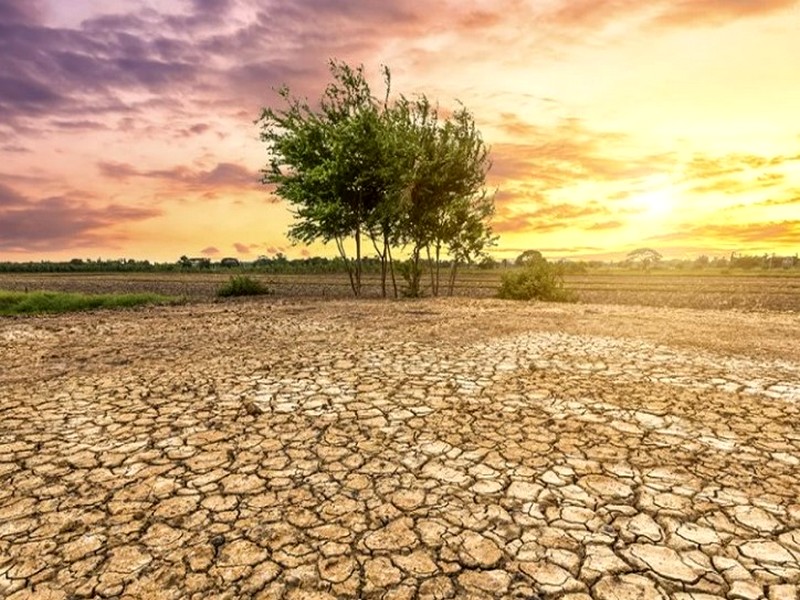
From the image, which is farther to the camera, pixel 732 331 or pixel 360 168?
pixel 360 168

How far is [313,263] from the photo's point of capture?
72.8 m

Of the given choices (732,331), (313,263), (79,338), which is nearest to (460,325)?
(732,331)

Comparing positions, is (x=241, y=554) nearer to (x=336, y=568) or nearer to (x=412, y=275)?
(x=336, y=568)

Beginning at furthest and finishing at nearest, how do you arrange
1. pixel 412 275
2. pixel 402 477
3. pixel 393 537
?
pixel 412 275 → pixel 402 477 → pixel 393 537

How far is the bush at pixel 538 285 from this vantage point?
2177cm

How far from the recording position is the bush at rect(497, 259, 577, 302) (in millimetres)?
21766

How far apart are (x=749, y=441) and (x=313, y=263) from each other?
231 ft

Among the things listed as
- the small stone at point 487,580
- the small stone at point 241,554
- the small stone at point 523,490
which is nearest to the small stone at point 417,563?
the small stone at point 487,580

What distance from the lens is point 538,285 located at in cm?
2191

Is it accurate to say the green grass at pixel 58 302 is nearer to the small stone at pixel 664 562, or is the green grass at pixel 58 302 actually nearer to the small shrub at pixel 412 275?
the small shrub at pixel 412 275

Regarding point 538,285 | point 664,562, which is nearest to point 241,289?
point 538,285

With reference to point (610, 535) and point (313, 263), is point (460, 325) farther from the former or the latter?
point (313, 263)

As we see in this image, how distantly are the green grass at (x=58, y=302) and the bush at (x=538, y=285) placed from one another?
14.5 meters

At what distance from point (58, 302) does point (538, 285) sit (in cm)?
1919
